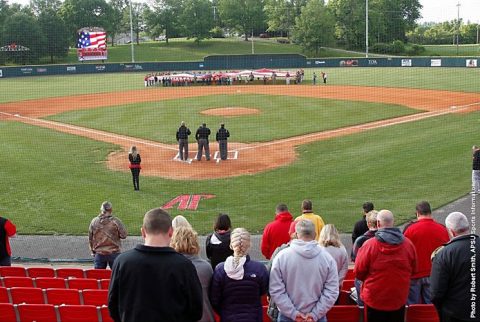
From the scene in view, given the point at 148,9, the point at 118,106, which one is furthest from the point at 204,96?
the point at 148,9

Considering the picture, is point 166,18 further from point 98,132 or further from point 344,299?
point 344,299

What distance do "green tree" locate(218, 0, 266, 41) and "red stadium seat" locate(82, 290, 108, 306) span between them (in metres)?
91.8

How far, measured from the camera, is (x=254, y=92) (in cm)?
4669

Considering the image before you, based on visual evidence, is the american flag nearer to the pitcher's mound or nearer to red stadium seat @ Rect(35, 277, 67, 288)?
the pitcher's mound

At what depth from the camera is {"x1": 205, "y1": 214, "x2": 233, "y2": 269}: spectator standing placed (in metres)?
6.93

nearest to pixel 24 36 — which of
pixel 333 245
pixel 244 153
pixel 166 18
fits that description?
pixel 244 153

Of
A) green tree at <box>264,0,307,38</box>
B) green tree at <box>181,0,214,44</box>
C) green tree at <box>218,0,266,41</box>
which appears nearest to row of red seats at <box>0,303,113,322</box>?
→ green tree at <box>264,0,307,38</box>

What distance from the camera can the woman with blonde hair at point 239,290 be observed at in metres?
5.00

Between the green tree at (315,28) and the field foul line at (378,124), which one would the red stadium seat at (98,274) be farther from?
the green tree at (315,28)

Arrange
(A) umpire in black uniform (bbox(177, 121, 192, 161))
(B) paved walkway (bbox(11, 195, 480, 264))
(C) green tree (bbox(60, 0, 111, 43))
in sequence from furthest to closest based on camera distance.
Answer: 1. (C) green tree (bbox(60, 0, 111, 43))
2. (A) umpire in black uniform (bbox(177, 121, 192, 161))
3. (B) paved walkway (bbox(11, 195, 480, 264))

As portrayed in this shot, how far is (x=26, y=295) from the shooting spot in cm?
688

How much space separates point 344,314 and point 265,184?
42.5 feet

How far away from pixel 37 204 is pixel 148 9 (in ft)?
290

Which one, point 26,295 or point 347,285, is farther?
point 347,285
